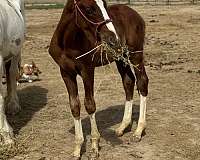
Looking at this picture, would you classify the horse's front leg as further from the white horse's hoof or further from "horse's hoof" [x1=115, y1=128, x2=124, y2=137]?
the white horse's hoof

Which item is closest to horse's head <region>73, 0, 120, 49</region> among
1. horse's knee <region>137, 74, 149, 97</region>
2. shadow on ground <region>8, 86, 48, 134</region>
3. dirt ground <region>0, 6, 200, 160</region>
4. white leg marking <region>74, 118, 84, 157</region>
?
white leg marking <region>74, 118, 84, 157</region>

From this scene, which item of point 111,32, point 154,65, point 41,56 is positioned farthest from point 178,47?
point 111,32

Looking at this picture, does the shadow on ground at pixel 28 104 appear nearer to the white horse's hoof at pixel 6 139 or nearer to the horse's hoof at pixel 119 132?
the white horse's hoof at pixel 6 139

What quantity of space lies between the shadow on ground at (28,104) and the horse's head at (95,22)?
2.45 metres

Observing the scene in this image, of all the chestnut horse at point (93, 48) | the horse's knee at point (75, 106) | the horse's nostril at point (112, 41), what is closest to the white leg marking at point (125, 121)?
the chestnut horse at point (93, 48)

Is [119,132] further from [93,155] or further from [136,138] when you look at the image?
[93,155]

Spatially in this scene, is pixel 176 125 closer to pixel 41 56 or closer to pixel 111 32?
pixel 111 32

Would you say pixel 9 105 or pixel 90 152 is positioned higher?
pixel 90 152

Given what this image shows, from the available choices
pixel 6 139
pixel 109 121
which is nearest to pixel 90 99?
pixel 6 139

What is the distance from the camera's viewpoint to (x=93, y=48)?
5316 millimetres

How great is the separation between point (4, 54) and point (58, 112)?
1.64 meters

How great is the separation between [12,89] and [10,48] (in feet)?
4.50

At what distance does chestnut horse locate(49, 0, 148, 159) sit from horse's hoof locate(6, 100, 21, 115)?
7.26 feet

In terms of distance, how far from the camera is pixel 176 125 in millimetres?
6930
